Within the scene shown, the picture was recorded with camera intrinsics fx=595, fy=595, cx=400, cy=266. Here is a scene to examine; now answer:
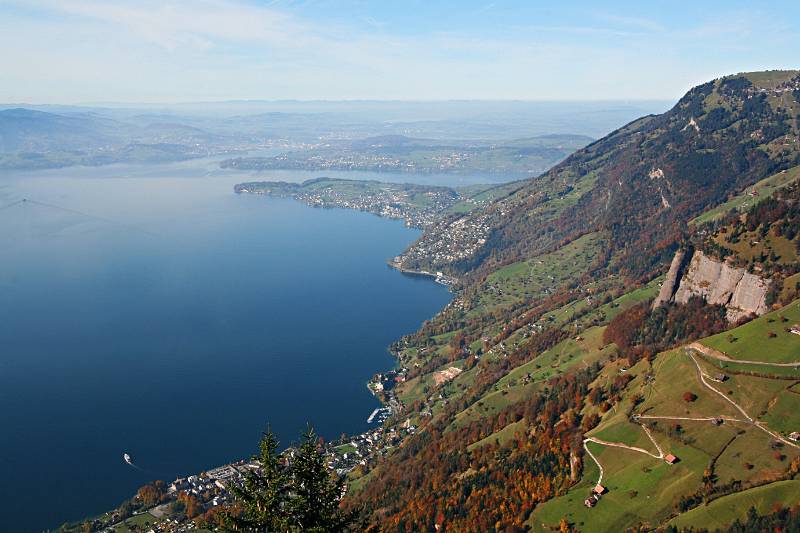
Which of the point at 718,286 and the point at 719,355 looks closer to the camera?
the point at 719,355

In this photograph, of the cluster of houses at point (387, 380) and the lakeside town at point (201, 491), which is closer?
the lakeside town at point (201, 491)

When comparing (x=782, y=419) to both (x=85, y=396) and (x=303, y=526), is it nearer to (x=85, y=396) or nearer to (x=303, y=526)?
(x=303, y=526)

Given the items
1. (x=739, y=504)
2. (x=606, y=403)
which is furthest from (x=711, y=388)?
(x=739, y=504)

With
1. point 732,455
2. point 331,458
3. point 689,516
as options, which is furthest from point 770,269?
point 331,458

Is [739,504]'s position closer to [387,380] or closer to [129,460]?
[387,380]

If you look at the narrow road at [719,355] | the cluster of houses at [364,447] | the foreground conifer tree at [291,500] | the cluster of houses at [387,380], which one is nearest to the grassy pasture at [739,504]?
the narrow road at [719,355]

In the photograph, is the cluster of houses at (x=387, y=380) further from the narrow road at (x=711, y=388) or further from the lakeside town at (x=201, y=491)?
the narrow road at (x=711, y=388)
